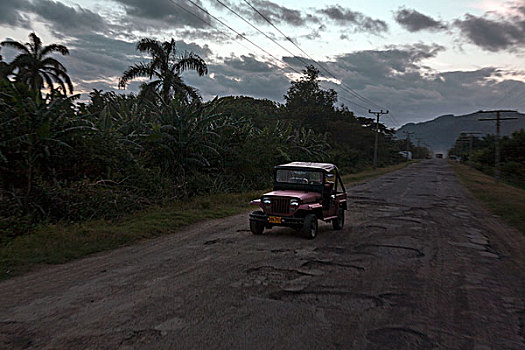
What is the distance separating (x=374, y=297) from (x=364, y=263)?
1851 mm

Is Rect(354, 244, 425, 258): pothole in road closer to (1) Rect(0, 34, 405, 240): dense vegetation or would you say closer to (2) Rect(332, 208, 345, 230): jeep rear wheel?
(2) Rect(332, 208, 345, 230): jeep rear wheel

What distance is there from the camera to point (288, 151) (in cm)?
2736

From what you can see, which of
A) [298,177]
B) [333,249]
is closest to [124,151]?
[298,177]

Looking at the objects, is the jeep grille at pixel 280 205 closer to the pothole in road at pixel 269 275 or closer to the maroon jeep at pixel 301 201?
the maroon jeep at pixel 301 201

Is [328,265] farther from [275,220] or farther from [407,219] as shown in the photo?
[407,219]

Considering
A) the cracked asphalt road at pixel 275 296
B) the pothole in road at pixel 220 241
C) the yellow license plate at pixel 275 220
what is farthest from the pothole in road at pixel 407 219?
the pothole in road at pixel 220 241

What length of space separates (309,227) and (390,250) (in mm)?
1756

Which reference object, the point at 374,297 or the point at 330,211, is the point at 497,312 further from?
the point at 330,211

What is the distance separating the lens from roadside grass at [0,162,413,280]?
7195 mm

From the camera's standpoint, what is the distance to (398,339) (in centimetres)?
436

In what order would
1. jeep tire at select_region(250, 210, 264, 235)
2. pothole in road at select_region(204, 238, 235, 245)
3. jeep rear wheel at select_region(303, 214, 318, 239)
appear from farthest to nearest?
jeep tire at select_region(250, 210, 264, 235), jeep rear wheel at select_region(303, 214, 318, 239), pothole in road at select_region(204, 238, 235, 245)

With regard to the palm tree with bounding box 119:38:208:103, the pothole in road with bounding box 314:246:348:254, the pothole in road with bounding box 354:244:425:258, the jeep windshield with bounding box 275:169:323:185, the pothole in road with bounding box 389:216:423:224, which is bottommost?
the pothole in road with bounding box 389:216:423:224

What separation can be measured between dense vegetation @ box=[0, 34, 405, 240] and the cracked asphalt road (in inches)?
122

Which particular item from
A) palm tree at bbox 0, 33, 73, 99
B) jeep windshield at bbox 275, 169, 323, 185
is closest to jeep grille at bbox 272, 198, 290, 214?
jeep windshield at bbox 275, 169, 323, 185
